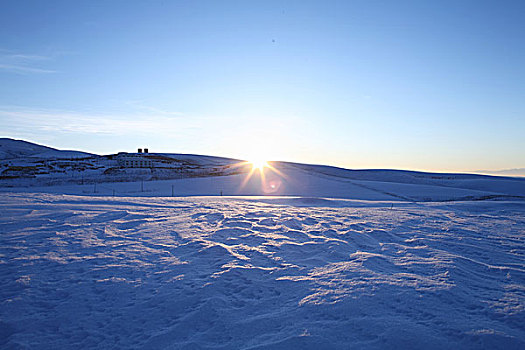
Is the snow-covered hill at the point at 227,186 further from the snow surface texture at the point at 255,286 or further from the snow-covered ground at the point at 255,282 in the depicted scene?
the snow surface texture at the point at 255,286

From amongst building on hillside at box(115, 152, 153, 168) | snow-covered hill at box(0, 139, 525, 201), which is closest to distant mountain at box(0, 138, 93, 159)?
building on hillside at box(115, 152, 153, 168)

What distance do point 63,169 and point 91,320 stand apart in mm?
31140

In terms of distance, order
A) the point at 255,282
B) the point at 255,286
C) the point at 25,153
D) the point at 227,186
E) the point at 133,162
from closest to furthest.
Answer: the point at 255,286
the point at 255,282
the point at 227,186
the point at 133,162
the point at 25,153

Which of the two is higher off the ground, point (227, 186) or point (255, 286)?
point (227, 186)

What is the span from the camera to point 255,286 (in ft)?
13.9

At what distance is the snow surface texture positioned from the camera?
3068mm

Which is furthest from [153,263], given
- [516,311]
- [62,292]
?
[516,311]

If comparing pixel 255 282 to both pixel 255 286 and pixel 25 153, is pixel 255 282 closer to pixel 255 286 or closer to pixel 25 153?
pixel 255 286

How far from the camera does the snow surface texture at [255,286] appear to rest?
307 cm

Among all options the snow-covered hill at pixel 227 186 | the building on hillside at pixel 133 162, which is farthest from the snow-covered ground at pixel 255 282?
the building on hillside at pixel 133 162

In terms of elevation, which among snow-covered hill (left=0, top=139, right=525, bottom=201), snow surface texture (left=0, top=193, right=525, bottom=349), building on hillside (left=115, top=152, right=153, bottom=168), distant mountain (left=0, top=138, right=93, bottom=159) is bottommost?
snow surface texture (left=0, top=193, right=525, bottom=349)

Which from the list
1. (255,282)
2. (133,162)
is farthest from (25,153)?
(255,282)

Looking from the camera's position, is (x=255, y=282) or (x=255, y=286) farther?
(x=255, y=282)

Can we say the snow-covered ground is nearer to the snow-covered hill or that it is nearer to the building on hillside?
the snow-covered hill
